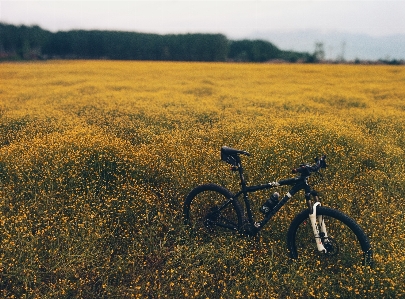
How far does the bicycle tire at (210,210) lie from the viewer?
4.74 meters

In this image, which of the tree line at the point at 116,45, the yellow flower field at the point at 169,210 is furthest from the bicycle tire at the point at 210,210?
the tree line at the point at 116,45

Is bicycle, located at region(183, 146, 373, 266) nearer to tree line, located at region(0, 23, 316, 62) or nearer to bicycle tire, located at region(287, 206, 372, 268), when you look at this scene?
bicycle tire, located at region(287, 206, 372, 268)

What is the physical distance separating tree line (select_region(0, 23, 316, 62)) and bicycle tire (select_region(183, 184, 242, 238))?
228 feet

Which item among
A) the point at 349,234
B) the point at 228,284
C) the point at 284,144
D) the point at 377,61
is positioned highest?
the point at 377,61

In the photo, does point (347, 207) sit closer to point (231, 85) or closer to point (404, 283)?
point (404, 283)

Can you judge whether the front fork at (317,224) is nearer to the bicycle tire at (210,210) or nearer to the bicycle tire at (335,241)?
the bicycle tire at (335,241)

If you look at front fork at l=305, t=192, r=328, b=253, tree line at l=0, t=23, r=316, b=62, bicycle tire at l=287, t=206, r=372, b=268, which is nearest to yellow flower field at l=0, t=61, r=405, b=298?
bicycle tire at l=287, t=206, r=372, b=268

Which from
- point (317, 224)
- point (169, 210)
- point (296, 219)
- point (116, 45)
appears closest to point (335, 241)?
point (317, 224)

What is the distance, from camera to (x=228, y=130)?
364 inches

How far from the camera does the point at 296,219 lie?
425cm

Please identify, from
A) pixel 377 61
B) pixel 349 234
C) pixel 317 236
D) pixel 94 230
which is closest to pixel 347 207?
pixel 349 234

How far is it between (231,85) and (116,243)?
738 inches

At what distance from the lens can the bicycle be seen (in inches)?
158

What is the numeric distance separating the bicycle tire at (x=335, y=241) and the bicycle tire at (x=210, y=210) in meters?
0.84
